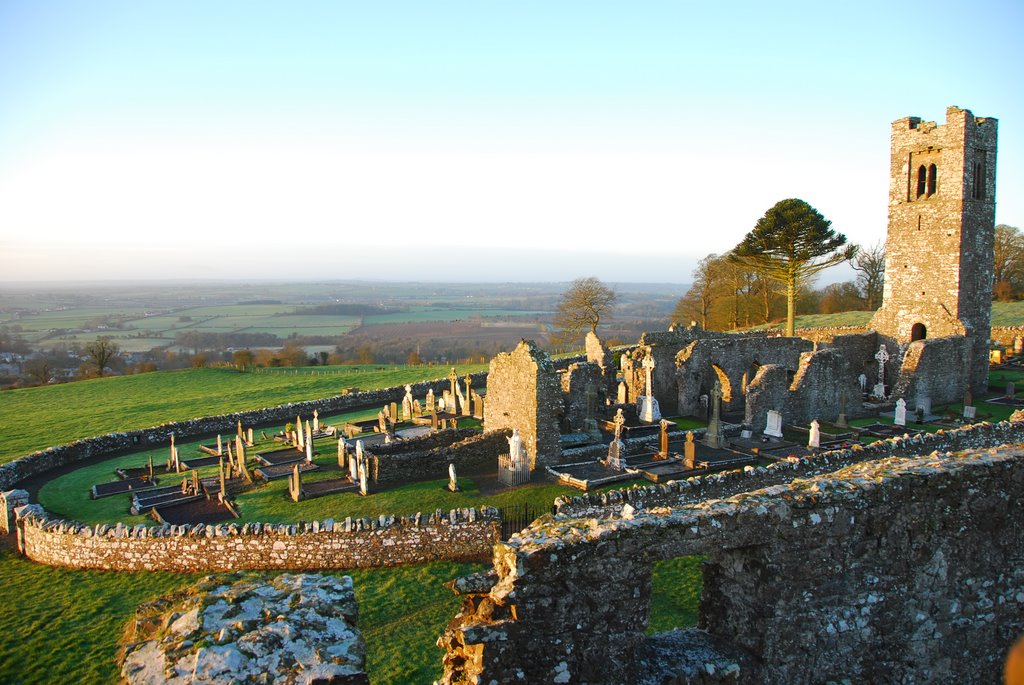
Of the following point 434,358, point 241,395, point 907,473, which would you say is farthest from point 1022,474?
point 434,358

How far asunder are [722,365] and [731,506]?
64.8 ft

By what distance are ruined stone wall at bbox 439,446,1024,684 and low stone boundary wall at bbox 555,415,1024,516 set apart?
12.7 ft

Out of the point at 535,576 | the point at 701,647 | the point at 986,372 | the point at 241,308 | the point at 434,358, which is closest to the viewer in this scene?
the point at 535,576

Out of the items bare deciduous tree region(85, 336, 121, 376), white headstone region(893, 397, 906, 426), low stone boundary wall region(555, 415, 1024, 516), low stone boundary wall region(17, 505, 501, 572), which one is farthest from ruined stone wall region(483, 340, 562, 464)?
bare deciduous tree region(85, 336, 121, 376)

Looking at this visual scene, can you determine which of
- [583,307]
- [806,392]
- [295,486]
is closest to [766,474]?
[806,392]

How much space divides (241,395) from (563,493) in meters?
20.0

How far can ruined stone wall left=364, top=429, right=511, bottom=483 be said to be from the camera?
1717 centimetres

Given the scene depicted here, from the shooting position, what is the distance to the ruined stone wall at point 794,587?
590 centimetres

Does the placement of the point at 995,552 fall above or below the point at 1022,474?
below

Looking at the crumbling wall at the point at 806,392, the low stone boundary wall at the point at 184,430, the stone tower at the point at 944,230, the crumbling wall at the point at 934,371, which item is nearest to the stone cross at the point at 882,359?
the stone tower at the point at 944,230

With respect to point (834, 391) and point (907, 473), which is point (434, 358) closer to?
point (834, 391)

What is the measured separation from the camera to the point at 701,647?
6820 mm

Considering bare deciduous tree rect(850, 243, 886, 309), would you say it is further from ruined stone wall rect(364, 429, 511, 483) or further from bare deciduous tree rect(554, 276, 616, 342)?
ruined stone wall rect(364, 429, 511, 483)

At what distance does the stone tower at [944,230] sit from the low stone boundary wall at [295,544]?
22.1 m
